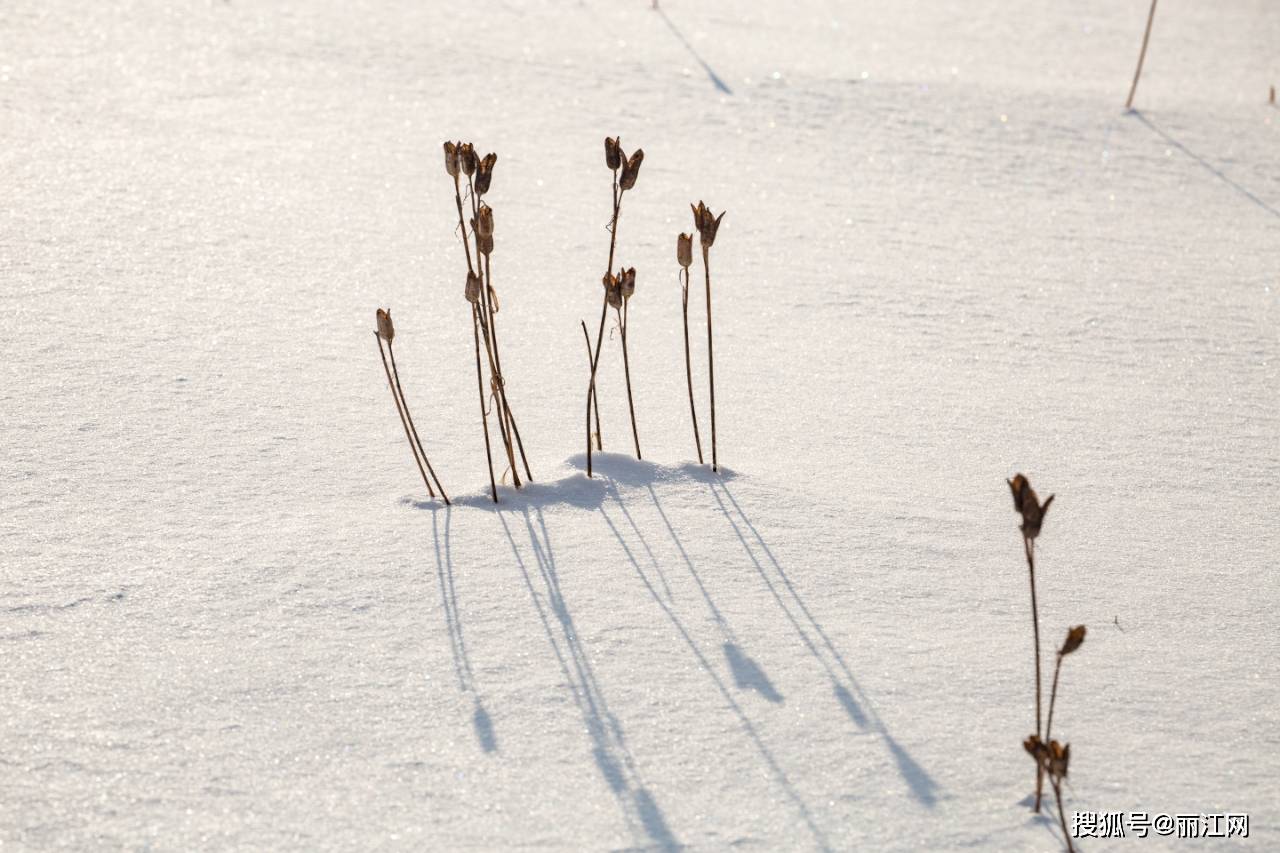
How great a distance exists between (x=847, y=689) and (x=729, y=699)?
121 millimetres

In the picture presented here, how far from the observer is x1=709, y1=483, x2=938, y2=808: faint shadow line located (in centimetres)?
115

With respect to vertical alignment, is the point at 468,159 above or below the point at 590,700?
above

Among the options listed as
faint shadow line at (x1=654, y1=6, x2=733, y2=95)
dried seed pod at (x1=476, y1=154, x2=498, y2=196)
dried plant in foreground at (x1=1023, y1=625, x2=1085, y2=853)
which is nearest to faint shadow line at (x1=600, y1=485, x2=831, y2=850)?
dried plant in foreground at (x1=1023, y1=625, x2=1085, y2=853)

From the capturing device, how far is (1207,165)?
133 inches

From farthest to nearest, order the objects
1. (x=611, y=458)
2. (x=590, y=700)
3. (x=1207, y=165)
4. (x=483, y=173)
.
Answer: (x=1207, y=165) → (x=611, y=458) → (x=483, y=173) → (x=590, y=700)

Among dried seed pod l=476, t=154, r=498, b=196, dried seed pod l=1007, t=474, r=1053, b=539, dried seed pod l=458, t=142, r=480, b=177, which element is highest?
dried seed pod l=458, t=142, r=480, b=177

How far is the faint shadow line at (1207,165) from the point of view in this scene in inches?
124

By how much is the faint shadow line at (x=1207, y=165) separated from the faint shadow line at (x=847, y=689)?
220 centimetres

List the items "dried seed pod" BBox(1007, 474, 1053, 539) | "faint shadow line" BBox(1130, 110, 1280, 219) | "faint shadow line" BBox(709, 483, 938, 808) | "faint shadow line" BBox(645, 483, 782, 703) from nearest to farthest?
"dried seed pod" BBox(1007, 474, 1053, 539) < "faint shadow line" BBox(709, 483, 938, 808) < "faint shadow line" BBox(645, 483, 782, 703) < "faint shadow line" BBox(1130, 110, 1280, 219)

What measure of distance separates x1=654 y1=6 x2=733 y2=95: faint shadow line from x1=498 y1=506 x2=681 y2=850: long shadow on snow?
2344 millimetres

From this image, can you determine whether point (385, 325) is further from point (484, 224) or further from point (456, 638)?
point (456, 638)

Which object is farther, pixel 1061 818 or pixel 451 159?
pixel 451 159

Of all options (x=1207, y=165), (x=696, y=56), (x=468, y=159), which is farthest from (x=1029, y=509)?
(x=696, y=56)

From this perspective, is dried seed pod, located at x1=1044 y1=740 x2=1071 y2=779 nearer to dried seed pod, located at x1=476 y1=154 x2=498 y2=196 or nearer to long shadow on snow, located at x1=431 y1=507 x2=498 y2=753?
long shadow on snow, located at x1=431 y1=507 x2=498 y2=753
